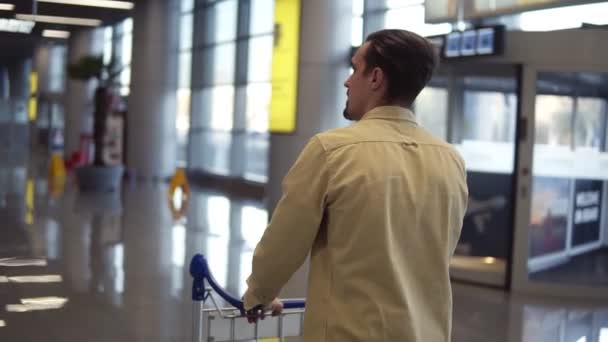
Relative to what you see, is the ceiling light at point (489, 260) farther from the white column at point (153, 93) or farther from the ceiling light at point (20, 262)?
the white column at point (153, 93)

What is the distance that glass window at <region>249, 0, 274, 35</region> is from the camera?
17.2 meters

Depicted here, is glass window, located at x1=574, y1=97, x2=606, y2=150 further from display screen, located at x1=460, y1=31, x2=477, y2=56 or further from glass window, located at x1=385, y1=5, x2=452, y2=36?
glass window, located at x1=385, y1=5, x2=452, y2=36

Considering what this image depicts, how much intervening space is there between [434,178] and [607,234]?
656cm

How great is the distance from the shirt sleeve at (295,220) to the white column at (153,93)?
17.8 metres

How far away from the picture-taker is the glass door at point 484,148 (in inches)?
313

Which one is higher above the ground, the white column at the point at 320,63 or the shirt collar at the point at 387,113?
the white column at the point at 320,63

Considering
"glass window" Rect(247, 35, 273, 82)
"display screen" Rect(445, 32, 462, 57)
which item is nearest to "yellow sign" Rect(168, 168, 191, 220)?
"glass window" Rect(247, 35, 273, 82)

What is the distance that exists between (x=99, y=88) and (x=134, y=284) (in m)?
10.3

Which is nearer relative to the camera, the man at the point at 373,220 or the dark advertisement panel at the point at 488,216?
the man at the point at 373,220

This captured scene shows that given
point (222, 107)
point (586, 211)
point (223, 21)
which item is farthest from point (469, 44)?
point (223, 21)

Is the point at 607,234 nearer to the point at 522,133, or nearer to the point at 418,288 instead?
the point at 522,133

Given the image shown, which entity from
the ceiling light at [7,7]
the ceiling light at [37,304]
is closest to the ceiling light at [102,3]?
the ceiling light at [7,7]

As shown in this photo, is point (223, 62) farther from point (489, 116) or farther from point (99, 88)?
point (489, 116)

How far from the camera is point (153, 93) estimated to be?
1920 centimetres
